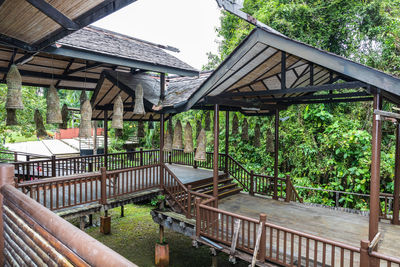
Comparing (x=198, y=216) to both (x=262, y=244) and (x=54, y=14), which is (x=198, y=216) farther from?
(x=54, y=14)

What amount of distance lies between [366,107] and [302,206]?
281 inches

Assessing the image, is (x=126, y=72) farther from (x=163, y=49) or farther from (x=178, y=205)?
(x=178, y=205)

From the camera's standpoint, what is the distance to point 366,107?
1198cm

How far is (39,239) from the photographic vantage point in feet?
6.10

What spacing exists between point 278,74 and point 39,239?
6873 millimetres

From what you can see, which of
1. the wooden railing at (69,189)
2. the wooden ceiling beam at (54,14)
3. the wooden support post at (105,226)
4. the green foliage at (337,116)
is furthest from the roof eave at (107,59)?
the green foliage at (337,116)

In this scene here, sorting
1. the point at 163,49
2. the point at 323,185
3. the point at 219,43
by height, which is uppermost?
the point at 219,43

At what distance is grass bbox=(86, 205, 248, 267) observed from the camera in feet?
28.9

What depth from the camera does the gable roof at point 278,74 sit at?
4.46m

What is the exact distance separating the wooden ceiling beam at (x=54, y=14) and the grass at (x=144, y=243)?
762 cm

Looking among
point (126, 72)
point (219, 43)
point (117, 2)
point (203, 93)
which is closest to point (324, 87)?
point (203, 93)

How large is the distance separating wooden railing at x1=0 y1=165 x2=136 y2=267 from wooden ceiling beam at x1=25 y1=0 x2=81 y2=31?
2.03m

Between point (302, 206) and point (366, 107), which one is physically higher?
point (366, 107)

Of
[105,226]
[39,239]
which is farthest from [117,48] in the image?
[105,226]
